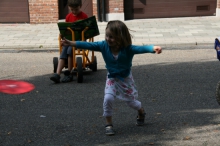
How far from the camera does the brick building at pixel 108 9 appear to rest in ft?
61.9

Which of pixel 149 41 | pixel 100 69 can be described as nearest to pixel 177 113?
pixel 100 69

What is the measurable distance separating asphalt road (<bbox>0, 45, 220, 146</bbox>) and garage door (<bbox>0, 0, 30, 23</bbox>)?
8.21 meters

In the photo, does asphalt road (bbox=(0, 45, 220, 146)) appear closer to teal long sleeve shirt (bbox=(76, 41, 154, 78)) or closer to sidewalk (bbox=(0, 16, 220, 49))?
teal long sleeve shirt (bbox=(76, 41, 154, 78))

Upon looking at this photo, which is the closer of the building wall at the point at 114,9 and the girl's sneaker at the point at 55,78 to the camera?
the girl's sneaker at the point at 55,78

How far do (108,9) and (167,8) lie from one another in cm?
242

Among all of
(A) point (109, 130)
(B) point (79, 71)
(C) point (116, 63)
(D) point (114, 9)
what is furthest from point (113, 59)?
(D) point (114, 9)

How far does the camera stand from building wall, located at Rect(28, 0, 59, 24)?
741 inches

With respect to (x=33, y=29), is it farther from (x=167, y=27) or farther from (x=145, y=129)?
(x=145, y=129)

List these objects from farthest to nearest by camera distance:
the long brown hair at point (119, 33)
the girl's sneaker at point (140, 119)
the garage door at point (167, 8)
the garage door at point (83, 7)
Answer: the garage door at point (167, 8) < the garage door at point (83, 7) < the girl's sneaker at point (140, 119) < the long brown hair at point (119, 33)

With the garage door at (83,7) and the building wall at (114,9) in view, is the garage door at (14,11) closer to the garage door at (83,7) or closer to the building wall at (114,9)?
the garage door at (83,7)

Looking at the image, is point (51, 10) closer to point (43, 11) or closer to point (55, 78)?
point (43, 11)

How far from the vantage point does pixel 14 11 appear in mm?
19219

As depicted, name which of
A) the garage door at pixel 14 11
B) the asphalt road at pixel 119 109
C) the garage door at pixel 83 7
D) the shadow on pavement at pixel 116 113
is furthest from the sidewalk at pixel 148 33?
the shadow on pavement at pixel 116 113

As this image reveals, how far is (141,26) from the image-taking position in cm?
1748
